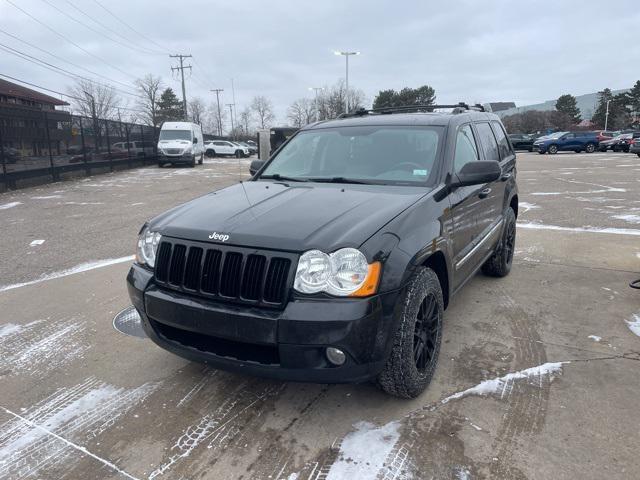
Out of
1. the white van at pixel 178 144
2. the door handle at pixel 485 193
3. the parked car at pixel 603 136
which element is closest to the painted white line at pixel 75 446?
the door handle at pixel 485 193

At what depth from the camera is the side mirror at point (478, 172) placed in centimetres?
345

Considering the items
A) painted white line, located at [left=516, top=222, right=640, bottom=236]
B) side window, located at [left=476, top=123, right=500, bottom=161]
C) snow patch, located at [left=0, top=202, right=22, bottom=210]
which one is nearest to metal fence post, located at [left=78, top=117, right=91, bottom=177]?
snow patch, located at [left=0, top=202, right=22, bottom=210]

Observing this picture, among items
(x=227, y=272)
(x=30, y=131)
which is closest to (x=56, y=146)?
(x=30, y=131)

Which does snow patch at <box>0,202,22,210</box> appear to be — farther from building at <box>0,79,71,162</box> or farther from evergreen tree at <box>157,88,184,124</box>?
evergreen tree at <box>157,88,184,124</box>

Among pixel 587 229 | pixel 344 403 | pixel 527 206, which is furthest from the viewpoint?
pixel 527 206

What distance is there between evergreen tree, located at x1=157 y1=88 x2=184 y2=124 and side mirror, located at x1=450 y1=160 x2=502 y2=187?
266ft

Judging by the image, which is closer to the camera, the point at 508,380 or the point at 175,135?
the point at 508,380

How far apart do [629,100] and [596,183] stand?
8165 centimetres

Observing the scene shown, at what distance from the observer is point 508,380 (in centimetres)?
318

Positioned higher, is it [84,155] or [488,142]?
[488,142]

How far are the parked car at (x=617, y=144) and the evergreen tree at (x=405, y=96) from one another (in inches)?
1422

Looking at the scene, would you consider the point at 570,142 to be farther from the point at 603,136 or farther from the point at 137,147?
the point at 137,147

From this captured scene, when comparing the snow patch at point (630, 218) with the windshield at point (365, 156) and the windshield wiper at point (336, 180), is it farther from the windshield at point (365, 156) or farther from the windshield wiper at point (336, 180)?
the windshield wiper at point (336, 180)

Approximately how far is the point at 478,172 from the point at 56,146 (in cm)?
1765
